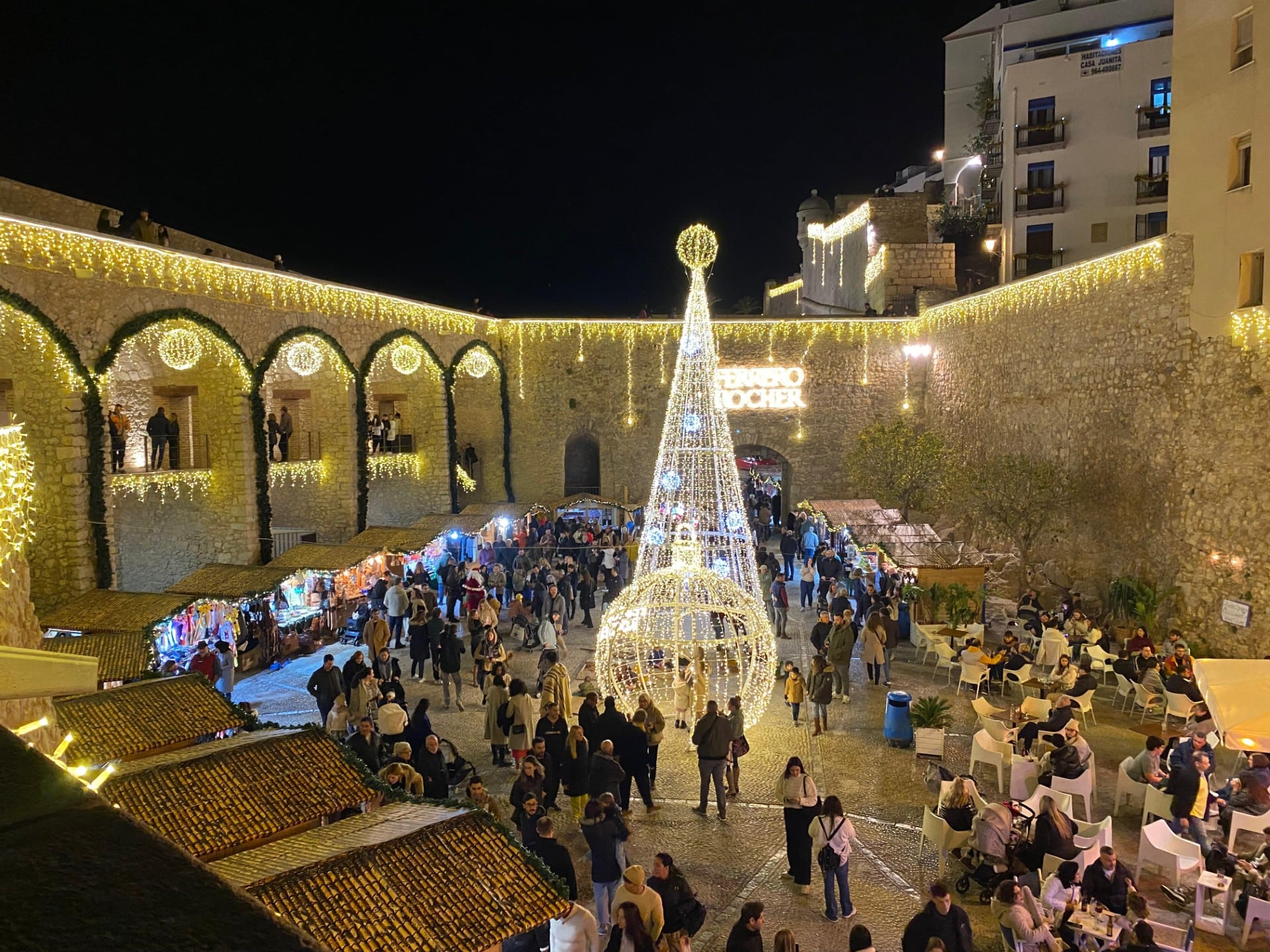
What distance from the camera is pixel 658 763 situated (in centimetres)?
836

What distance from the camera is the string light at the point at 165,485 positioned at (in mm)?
13133

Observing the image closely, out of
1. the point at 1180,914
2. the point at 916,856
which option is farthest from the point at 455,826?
the point at 1180,914

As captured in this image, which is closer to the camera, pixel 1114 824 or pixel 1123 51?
pixel 1114 824

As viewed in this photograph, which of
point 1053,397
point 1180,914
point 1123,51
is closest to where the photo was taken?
point 1180,914

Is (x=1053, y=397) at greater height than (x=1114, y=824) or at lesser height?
greater

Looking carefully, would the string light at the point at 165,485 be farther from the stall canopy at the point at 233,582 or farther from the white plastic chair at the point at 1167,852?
the white plastic chair at the point at 1167,852

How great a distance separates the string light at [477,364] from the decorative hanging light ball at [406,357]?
193 centimetres

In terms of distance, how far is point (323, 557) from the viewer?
13062 mm

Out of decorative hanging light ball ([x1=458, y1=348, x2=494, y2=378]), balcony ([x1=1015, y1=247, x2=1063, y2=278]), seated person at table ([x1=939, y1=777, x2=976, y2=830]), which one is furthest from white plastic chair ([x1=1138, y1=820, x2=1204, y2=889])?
balcony ([x1=1015, y1=247, x2=1063, y2=278])

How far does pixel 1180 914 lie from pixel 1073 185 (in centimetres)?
1965

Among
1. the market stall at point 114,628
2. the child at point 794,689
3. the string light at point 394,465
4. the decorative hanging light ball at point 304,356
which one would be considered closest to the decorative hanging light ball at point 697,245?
the child at point 794,689

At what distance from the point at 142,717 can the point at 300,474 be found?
1182 cm

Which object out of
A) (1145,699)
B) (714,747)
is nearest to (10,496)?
(714,747)

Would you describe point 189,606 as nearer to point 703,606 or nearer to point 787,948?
point 703,606
